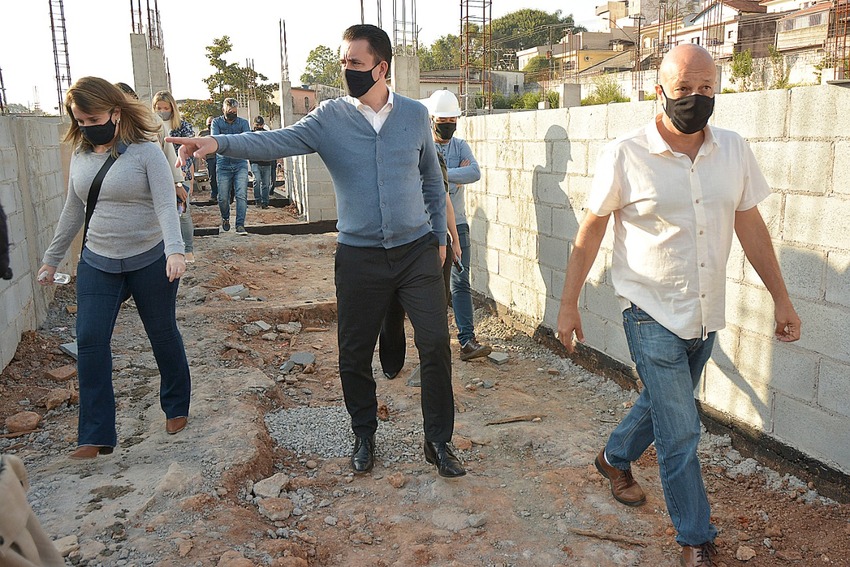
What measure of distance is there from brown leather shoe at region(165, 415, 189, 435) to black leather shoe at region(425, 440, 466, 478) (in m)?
1.43

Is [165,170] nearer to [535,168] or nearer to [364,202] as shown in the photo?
[364,202]

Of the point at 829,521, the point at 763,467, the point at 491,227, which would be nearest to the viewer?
the point at 829,521

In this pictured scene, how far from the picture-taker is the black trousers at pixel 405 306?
A: 335cm

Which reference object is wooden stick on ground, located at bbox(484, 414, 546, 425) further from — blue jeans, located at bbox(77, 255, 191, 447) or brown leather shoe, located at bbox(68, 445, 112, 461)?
brown leather shoe, located at bbox(68, 445, 112, 461)

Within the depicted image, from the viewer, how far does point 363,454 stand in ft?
12.0

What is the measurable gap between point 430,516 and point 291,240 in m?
8.23

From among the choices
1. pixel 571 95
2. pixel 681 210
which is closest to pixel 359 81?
pixel 681 210

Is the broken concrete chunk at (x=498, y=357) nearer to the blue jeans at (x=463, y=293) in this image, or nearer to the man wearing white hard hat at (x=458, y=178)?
the man wearing white hard hat at (x=458, y=178)

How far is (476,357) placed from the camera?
5539mm

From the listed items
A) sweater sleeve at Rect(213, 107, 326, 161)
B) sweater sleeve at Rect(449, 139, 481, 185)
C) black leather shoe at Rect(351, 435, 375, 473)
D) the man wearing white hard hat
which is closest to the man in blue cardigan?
sweater sleeve at Rect(213, 107, 326, 161)

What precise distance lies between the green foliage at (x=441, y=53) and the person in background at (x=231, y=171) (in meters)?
66.0


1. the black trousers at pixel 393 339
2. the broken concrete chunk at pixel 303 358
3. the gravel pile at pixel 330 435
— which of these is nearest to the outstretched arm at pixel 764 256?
the gravel pile at pixel 330 435

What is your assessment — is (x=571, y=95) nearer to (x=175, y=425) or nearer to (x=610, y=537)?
(x=175, y=425)

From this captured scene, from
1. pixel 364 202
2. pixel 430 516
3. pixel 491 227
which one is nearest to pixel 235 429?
pixel 430 516
